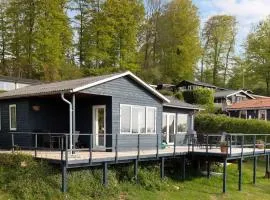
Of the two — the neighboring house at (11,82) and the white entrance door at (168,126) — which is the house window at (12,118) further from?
the neighboring house at (11,82)

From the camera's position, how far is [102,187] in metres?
15.1

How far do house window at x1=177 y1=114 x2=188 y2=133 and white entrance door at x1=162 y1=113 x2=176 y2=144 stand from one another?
533 mm

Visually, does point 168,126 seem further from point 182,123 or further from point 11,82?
point 11,82

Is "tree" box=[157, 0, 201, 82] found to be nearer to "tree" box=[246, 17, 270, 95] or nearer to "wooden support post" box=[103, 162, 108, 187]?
"tree" box=[246, 17, 270, 95]

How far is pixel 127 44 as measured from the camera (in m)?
47.7

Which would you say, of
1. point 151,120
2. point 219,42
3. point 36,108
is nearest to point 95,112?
point 36,108

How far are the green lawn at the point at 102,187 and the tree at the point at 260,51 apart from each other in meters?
41.7

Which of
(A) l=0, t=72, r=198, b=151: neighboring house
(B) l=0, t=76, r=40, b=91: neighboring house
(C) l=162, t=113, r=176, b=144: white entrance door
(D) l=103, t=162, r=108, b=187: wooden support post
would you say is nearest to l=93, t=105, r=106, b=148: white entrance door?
(A) l=0, t=72, r=198, b=151: neighboring house

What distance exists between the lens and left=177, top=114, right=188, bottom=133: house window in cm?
2572

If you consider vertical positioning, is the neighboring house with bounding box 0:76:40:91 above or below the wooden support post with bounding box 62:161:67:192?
above

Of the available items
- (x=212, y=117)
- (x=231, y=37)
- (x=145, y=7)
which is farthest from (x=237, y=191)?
(x=231, y=37)

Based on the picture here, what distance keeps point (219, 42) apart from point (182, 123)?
3847 cm

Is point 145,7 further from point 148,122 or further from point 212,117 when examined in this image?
point 148,122

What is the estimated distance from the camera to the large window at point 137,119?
19.1m
